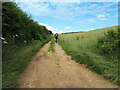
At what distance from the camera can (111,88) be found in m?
3.08

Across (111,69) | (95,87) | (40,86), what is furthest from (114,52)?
(40,86)

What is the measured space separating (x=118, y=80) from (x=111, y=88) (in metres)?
0.46

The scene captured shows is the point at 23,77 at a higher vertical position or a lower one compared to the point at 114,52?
lower

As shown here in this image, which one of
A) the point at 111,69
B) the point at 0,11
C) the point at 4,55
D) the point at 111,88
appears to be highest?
the point at 0,11

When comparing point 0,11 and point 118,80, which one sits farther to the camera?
point 0,11

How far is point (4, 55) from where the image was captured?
4477 mm

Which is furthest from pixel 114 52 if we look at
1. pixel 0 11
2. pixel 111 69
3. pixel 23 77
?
pixel 0 11

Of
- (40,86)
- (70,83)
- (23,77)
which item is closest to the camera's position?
(40,86)

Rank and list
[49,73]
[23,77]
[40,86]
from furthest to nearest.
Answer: [49,73], [23,77], [40,86]

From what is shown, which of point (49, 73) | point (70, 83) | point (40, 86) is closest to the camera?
point (40, 86)

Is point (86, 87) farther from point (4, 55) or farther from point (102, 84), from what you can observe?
point (4, 55)

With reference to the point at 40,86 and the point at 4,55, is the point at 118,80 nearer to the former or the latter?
the point at 40,86

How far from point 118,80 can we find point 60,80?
2.10 metres

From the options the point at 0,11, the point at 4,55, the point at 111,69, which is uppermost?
the point at 0,11
